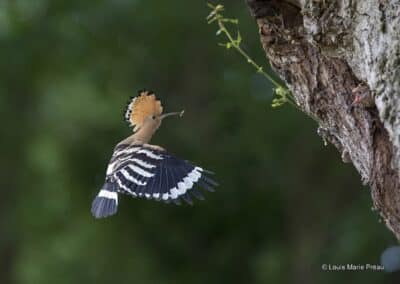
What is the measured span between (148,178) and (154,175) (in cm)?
2

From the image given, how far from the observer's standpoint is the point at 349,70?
2201 millimetres

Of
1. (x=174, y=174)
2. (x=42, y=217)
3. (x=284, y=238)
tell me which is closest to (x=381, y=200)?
(x=174, y=174)

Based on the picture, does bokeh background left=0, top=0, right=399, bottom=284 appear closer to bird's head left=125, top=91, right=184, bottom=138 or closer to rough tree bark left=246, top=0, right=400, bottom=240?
bird's head left=125, top=91, right=184, bottom=138

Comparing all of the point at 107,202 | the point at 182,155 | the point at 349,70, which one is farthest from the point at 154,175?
the point at 182,155

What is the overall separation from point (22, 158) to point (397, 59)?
18.5 ft

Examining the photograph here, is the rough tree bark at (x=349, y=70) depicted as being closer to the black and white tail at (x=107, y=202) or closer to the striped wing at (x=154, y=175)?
the striped wing at (x=154, y=175)

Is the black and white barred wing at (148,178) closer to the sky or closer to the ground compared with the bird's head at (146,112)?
closer to the ground

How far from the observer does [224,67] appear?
21.4 feet

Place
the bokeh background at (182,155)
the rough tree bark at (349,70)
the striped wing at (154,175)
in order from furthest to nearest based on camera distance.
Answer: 1. the bokeh background at (182,155)
2. the striped wing at (154,175)
3. the rough tree bark at (349,70)

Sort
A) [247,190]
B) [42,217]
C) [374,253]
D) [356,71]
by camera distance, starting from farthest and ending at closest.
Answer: [42,217]
[247,190]
[374,253]
[356,71]

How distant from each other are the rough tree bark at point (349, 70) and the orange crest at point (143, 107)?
67 centimetres

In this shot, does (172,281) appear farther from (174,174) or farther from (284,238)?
(174,174)

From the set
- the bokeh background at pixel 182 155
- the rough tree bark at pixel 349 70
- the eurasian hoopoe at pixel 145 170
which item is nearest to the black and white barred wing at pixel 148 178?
the eurasian hoopoe at pixel 145 170

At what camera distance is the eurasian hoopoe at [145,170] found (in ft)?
9.36
